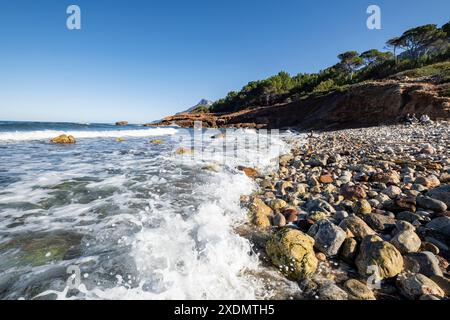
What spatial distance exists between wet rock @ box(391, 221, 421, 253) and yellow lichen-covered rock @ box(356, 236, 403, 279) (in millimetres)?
244

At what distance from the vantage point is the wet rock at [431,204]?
355 centimetres

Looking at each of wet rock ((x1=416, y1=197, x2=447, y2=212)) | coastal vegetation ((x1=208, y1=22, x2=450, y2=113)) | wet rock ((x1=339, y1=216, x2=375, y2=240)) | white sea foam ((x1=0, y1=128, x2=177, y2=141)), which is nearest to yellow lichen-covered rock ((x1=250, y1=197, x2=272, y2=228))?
Result: wet rock ((x1=339, y1=216, x2=375, y2=240))

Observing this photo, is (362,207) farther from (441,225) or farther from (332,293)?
(332,293)

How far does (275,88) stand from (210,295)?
59.5 metres

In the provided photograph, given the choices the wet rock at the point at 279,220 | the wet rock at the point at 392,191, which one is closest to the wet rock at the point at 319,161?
the wet rock at the point at 392,191

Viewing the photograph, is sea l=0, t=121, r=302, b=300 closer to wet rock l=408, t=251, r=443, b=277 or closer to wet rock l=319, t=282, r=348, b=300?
wet rock l=319, t=282, r=348, b=300

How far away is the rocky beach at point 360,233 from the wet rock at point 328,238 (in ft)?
0.04

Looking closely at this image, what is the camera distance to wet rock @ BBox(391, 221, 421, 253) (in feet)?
8.98

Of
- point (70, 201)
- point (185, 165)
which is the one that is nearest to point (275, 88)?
point (185, 165)

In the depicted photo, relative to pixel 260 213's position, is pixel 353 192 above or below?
above

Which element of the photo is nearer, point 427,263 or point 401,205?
point 427,263

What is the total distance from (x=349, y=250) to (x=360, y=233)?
14.9 inches

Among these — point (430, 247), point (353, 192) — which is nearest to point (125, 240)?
point (430, 247)

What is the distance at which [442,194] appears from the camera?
3.85 meters
